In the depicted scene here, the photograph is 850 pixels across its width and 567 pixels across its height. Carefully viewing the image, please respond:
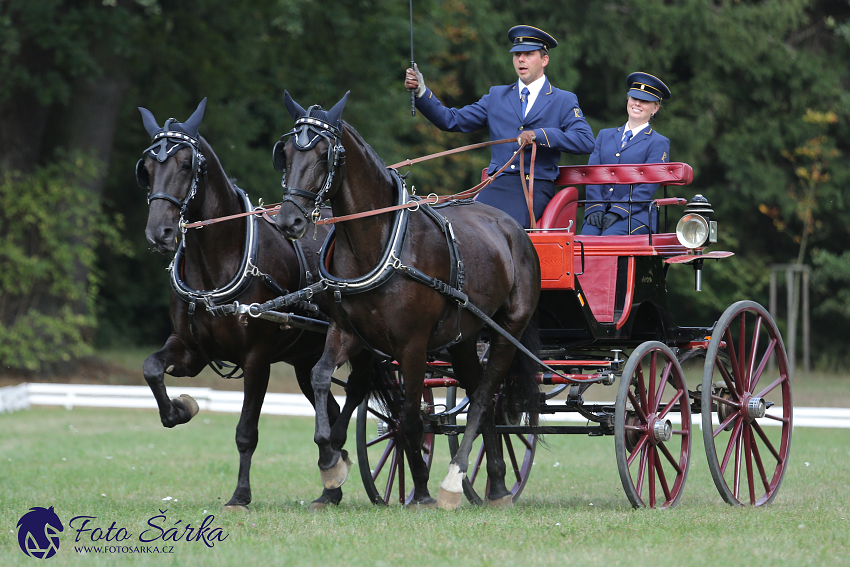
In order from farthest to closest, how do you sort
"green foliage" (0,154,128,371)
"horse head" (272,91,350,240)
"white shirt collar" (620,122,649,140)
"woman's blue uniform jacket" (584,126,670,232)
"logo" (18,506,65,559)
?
1. "green foliage" (0,154,128,371)
2. "white shirt collar" (620,122,649,140)
3. "woman's blue uniform jacket" (584,126,670,232)
4. "horse head" (272,91,350,240)
5. "logo" (18,506,65,559)

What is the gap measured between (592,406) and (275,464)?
4.15m

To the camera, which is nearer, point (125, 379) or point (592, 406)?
point (592, 406)

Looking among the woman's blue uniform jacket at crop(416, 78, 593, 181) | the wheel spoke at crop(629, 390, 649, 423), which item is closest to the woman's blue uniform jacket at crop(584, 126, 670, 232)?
the woman's blue uniform jacket at crop(416, 78, 593, 181)

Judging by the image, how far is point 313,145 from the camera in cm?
563

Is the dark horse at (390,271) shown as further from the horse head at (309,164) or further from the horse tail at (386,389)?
the horse tail at (386,389)

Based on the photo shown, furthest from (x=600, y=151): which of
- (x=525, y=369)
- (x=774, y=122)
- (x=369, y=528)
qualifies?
(x=774, y=122)

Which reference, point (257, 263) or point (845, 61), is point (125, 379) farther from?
point (845, 61)

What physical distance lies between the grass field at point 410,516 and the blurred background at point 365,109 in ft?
21.5

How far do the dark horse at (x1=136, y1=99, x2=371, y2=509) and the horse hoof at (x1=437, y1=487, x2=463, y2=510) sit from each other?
1.17 meters

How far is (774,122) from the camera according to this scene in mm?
21172

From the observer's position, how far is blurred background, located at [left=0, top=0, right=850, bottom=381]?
17062mm

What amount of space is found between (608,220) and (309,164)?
292cm

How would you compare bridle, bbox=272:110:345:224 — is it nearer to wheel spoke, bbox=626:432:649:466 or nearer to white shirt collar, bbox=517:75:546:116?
white shirt collar, bbox=517:75:546:116

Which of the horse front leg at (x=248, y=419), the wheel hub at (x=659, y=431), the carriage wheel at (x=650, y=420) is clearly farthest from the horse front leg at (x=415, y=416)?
the wheel hub at (x=659, y=431)
